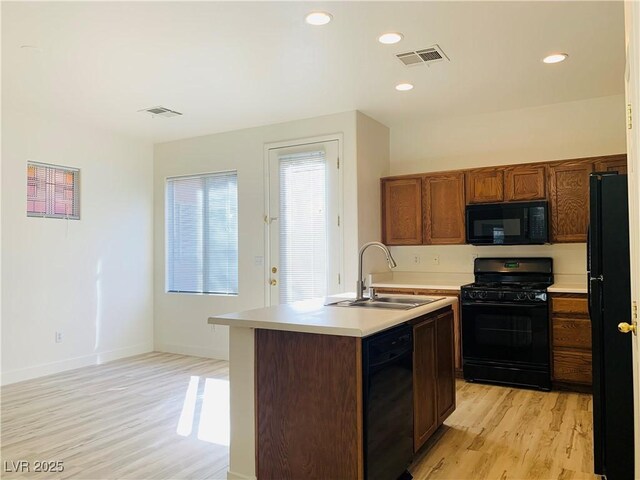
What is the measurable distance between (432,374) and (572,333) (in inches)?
72.8

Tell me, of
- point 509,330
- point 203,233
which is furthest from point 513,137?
point 203,233

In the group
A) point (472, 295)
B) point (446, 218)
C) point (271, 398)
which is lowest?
point (271, 398)

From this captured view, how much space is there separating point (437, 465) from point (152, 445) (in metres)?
1.83

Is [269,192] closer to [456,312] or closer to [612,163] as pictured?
[456,312]

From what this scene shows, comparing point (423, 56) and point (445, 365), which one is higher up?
point (423, 56)

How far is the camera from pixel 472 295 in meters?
4.46

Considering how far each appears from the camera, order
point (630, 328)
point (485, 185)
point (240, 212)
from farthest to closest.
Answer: point (240, 212)
point (485, 185)
point (630, 328)

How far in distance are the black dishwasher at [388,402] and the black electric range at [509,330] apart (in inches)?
79.9

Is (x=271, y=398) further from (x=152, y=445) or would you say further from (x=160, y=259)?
(x=160, y=259)

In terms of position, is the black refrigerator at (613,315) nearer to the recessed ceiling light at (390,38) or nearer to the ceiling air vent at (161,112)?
the recessed ceiling light at (390,38)

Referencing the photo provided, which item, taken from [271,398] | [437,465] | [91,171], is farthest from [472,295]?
[91,171]

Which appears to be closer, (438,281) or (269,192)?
(438,281)

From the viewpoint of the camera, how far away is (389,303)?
2.98m

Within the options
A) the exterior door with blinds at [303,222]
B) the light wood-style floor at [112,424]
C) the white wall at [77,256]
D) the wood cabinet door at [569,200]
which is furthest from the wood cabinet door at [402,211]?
the white wall at [77,256]
